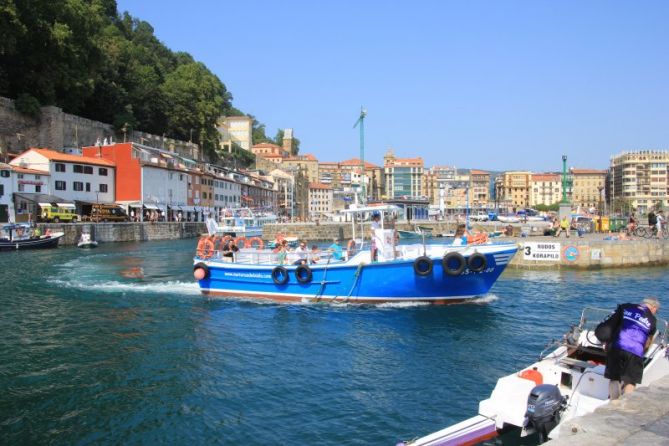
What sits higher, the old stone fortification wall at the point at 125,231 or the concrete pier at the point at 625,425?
the old stone fortification wall at the point at 125,231

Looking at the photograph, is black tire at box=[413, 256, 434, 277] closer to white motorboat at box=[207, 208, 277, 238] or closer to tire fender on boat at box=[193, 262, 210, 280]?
tire fender on boat at box=[193, 262, 210, 280]

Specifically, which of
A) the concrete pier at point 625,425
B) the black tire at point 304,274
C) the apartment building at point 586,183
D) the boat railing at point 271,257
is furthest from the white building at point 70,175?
the apartment building at point 586,183

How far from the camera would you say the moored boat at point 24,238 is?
140ft

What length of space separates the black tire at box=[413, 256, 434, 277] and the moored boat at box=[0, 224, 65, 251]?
37.3 meters

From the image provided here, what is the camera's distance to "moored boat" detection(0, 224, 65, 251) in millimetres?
42531

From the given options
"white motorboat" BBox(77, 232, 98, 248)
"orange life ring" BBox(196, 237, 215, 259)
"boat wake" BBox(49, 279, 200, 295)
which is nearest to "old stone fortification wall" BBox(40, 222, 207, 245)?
"white motorboat" BBox(77, 232, 98, 248)

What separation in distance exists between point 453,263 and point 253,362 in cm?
795

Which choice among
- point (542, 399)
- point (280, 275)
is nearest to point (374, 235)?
point (280, 275)

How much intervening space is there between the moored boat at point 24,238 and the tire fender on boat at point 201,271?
28.7 m

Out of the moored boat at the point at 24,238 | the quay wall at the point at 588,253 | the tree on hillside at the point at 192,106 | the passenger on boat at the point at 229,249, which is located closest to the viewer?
the passenger on boat at the point at 229,249

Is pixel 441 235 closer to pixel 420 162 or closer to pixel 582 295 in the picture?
pixel 582 295

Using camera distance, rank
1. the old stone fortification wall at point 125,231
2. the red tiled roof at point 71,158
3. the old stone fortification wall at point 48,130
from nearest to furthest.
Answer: the old stone fortification wall at point 125,231 → the red tiled roof at point 71,158 → the old stone fortification wall at point 48,130

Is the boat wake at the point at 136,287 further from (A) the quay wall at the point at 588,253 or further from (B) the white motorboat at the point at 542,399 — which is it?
(A) the quay wall at the point at 588,253

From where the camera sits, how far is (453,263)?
58.4 feet
